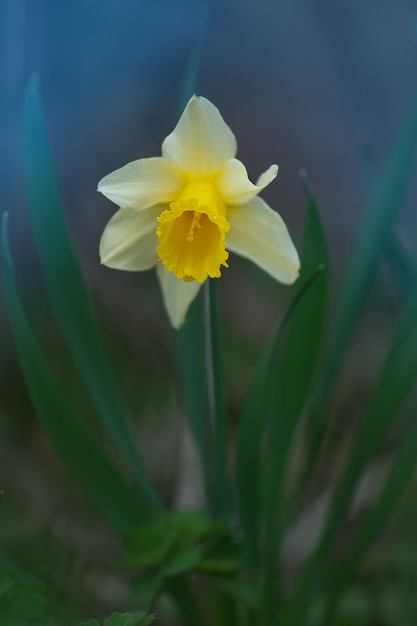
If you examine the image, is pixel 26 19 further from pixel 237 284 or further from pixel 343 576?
pixel 343 576

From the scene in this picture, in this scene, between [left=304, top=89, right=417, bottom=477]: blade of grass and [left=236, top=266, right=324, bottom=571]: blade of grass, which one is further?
[left=304, top=89, right=417, bottom=477]: blade of grass

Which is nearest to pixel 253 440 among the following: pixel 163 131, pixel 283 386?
pixel 283 386

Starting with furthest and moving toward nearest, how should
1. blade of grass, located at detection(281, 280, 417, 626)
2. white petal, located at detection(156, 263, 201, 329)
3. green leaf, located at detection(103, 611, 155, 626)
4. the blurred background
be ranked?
the blurred background
blade of grass, located at detection(281, 280, 417, 626)
white petal, located at detection(156, 263, 201, 329)
green leaf, located at detection(103, 611, 155, 626)

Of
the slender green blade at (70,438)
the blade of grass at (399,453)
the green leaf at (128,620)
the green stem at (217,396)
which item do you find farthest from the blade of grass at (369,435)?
the green leaf at (128,620)

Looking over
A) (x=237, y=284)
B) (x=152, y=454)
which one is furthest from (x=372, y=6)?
(x=152, y=454)

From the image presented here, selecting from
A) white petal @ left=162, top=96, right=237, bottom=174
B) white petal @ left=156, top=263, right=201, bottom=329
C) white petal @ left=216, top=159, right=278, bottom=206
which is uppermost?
white petal @ left=162, top=96, right=237, bottom=174

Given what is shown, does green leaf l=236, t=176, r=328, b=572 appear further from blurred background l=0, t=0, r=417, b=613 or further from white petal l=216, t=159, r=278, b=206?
blurred background l=0, t=0, r=417, b=613

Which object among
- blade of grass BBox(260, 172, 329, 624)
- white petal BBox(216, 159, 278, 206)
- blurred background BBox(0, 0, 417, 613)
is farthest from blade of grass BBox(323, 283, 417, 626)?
blurred background BBox(0, 0, 417, 613)
